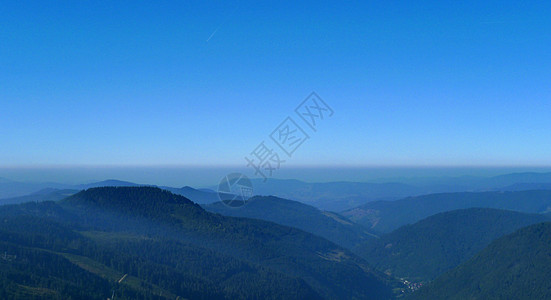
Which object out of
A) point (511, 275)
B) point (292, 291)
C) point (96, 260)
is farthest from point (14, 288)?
point (511, 275)

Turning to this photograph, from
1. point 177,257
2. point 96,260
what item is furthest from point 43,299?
A: point 177,257

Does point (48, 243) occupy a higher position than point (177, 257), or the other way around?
point (48, 243)

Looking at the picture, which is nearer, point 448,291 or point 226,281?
point 226,281

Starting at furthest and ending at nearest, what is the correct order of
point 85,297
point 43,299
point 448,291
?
point 448,291
point 85,297
point 43,299

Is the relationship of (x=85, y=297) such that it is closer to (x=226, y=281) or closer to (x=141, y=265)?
(x=141, y=265)

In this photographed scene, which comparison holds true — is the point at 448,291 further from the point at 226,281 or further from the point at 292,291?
the point at 226,281

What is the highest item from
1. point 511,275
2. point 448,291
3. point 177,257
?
point 177,257

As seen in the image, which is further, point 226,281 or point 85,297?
point 226,281

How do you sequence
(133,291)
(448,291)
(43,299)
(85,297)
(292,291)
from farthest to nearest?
(448,291) < (292,291) < (133,291) < (85,297) < (43,299)

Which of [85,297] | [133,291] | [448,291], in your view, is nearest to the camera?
[85,297]
